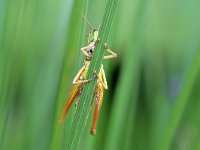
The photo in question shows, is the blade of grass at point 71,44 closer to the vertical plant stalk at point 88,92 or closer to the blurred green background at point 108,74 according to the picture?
the blurred green background at point 108,74

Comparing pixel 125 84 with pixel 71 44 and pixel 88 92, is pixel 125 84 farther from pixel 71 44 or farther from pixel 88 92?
Result: pixel 88 92

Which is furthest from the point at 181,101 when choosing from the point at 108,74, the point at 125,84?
the point at 108,74

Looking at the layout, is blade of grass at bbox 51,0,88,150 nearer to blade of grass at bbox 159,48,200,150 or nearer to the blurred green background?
the blurred green background

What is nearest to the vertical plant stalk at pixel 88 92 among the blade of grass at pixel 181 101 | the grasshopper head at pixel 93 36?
the grasshopper head at pixel 93 36

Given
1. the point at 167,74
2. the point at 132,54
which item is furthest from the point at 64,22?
the point at 167,74

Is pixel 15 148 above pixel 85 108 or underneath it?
underneath

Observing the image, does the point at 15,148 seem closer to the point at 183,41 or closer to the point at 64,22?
the point at 64,22
